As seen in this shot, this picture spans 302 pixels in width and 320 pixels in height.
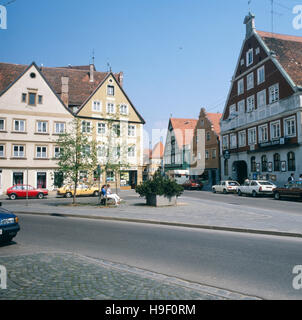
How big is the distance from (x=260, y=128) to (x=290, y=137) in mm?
6446

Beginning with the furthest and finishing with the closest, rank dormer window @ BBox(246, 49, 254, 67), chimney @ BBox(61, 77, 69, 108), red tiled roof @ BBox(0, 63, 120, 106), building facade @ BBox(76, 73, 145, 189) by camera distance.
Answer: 1. building facade @ BBox(76, 73, 145, 189)
2. chimney @ BBox(61, 77, 69, 108)
3. red tiled roof @ BBox(0, 63, 120, 106)
4. dormer window @ BBox(246, 49, 254, 67)

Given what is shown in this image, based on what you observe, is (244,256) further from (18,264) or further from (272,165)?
(272,165)

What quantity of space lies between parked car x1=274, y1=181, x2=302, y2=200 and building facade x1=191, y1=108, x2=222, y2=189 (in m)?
24.4

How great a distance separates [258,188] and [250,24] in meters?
25.3

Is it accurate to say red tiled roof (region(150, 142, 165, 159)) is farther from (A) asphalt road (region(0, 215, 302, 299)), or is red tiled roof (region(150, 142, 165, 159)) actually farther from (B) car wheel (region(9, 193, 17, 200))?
(A) asphalt road (region(0, 215, 302, 299))

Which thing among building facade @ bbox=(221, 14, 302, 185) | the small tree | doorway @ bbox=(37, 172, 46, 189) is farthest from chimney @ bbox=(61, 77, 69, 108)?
building facade @ bbox=(221, 14, 302, 185)

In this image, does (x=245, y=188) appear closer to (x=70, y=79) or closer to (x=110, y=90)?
(x=110, y=90)

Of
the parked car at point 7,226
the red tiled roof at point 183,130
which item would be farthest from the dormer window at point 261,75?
the parked car at point 7,226

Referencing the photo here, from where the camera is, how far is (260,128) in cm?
3934

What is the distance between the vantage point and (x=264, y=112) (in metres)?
38.3

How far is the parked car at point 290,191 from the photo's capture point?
79.2 feet

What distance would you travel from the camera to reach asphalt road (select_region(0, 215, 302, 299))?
5.61 meters

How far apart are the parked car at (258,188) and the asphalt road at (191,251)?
19925mm

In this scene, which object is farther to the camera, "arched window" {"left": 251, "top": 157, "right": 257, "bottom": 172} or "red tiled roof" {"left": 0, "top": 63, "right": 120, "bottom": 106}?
"red tiled roof" {"left": 0, "top": 63, "right": 120, "bottom": 106}
